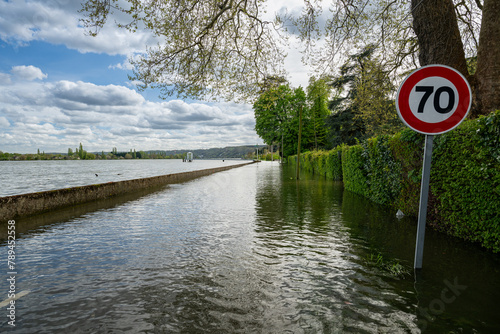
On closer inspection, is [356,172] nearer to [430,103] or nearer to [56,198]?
[430,103]

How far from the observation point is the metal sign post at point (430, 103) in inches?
136

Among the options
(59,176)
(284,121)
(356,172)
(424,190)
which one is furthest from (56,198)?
(284,121)

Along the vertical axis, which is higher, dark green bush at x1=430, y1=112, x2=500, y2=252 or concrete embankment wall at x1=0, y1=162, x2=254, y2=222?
dark green bush at x1=430, y1=112, x2=500, y2=252

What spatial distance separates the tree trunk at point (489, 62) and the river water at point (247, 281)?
4.29 metres

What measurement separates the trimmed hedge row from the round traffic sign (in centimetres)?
128

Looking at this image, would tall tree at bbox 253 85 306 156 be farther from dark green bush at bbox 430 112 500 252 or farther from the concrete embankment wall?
dark green bush at bbox 430 112 500 252

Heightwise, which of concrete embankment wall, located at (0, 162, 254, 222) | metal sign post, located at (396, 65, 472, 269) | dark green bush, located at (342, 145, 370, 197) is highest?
metal sign post, located at (396, 65, 472, 269)

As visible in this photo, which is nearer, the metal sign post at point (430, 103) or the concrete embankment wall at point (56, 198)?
the metal sign post at point (430, 103)

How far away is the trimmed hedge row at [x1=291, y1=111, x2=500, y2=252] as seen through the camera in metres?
4.26

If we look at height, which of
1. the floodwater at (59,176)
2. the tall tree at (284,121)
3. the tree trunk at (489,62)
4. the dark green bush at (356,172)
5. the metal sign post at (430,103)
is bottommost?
the floodwater at (59,176)

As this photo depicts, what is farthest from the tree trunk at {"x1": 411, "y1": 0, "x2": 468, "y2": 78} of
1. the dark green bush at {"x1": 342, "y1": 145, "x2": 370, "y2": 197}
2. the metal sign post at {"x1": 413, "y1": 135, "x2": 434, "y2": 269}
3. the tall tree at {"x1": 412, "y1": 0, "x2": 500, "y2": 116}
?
the metal sign post at {"x1": 413, "y1": 135, "x2": 434, "y2": 269}

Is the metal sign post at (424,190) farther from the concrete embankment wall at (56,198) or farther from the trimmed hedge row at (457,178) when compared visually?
the concrete embankment wall at (56,198)

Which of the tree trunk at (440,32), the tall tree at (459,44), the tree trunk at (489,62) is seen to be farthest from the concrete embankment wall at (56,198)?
the tree trunk at (489,62)

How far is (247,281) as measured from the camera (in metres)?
3.45
